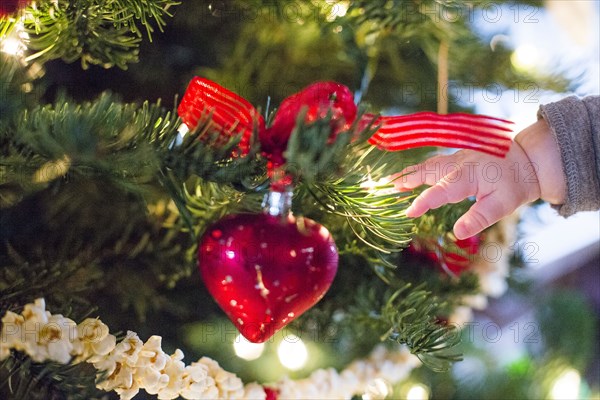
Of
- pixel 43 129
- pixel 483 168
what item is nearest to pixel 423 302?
pixel 483 168

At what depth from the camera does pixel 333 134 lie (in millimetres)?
289

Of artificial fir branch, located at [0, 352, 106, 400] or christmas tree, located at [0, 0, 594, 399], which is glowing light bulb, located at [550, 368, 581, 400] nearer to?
christmas tree, located at [0, 0, 594, 399]

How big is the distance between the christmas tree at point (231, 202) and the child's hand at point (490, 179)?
3 centimetres

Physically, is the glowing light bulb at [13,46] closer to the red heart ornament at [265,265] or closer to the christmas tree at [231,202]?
the christmas tree at [231,202]

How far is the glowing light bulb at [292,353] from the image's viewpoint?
513mm

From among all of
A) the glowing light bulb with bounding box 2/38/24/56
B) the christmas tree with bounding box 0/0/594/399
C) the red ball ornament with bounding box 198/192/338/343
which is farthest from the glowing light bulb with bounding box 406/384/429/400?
the glowing light bulb with bounding box 2/38/24/56

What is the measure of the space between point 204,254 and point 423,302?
0.17 m

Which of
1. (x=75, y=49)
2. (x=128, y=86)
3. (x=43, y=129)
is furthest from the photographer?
(x=128, y=86)

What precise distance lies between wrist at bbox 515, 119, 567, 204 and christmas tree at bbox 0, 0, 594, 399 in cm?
8

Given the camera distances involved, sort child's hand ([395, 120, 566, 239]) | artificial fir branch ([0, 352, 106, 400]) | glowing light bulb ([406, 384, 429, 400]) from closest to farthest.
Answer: artificial fir branch ([0, 352, 106, 400])
child's hand ([395, 120, 566, 239])
glowing light bulb ([406, 384, 429, 400])

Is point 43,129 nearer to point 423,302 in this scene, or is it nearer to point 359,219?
point 359,219

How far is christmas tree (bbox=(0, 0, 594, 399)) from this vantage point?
1.02 feet

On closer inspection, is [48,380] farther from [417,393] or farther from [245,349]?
[417,393]

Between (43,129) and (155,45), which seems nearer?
(43,129)
